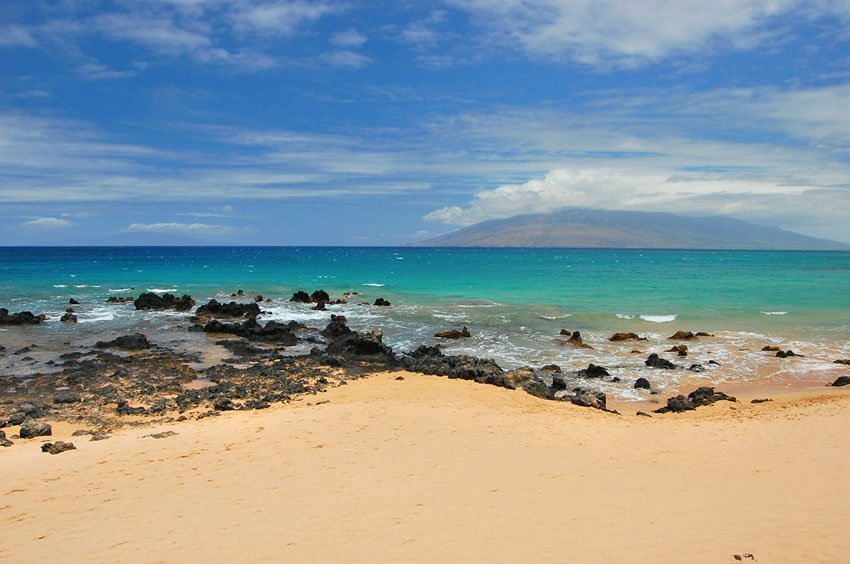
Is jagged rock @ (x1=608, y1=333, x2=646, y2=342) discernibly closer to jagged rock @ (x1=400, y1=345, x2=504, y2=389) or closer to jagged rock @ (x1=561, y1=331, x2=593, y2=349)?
jagged rock @ (x1=561, y1=331, x2=593, y2=349)

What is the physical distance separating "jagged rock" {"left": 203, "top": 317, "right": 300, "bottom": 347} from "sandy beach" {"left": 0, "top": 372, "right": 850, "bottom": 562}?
12.8 metres

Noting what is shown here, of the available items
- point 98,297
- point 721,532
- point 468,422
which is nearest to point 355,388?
point 468,422

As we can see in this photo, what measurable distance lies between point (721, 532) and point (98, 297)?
162 feet

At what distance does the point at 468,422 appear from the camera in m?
12.3

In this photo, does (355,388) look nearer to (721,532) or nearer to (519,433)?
(519,433)

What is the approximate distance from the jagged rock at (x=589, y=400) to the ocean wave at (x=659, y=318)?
18104mm

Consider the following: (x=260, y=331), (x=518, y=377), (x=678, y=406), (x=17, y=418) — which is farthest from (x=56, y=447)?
(x=260, y=331)

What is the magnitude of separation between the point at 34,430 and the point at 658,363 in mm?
19522

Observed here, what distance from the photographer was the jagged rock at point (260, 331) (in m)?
26.0

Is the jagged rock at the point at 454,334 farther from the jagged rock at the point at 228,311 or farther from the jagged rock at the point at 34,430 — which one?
the jagged rock at the point at 34,430

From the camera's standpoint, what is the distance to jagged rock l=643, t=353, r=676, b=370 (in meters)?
20.1

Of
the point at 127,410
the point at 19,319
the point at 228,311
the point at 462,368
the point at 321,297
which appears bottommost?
the point at 127,410

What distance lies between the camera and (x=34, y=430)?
1199 centimetres

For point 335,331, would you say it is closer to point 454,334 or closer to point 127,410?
point 454,334
